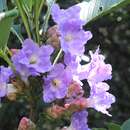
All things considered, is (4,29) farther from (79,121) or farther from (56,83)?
(79,121)

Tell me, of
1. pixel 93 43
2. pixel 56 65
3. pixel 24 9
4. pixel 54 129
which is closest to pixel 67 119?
pixel 54 129

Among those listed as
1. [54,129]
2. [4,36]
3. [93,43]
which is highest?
[4,36]

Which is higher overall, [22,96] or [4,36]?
[4,36]

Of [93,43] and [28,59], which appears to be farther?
[93,43]

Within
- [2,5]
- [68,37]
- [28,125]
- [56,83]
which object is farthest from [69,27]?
[2,5]

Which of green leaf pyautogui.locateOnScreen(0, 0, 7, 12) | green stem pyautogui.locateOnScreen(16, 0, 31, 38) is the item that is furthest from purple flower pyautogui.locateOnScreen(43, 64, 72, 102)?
green leaf pyautogui.locateOnScreen(0, 0, 7, 12)

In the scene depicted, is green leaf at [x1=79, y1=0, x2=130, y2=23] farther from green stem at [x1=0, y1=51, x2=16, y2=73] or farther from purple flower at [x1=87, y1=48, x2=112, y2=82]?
green stem at [x1=0, y1=51, x2=16, y2=73]

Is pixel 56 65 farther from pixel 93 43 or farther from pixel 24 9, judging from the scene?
pixel 93 43
